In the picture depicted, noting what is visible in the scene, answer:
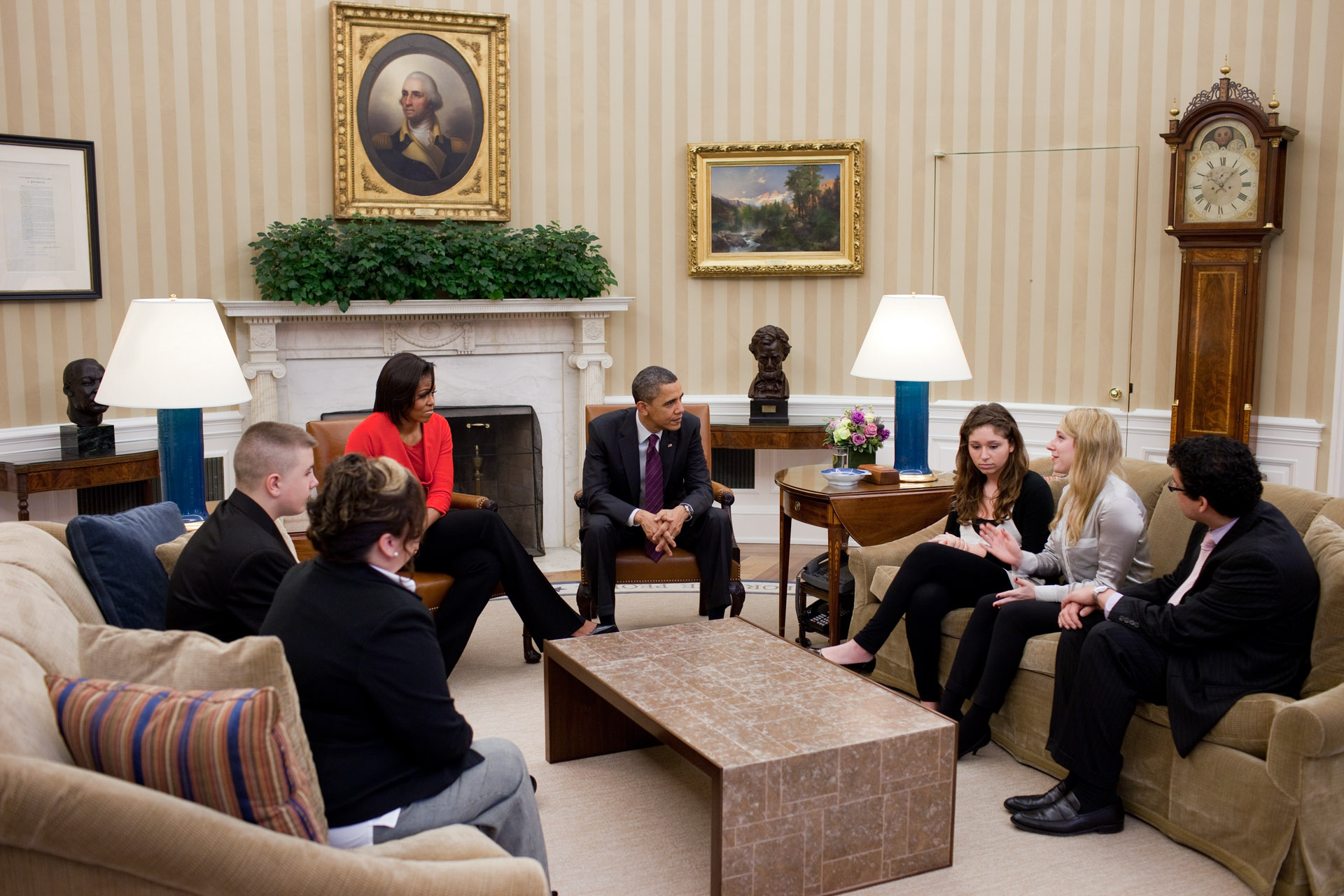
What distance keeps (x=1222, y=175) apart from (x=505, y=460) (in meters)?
4.25

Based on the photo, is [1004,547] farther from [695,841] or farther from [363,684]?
[363,684]

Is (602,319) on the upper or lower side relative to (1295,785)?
upper

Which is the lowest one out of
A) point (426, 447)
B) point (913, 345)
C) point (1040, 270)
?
point (426, 447)

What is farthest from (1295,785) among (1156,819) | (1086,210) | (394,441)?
(1086,210)

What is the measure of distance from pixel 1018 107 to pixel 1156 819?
15.2 ft

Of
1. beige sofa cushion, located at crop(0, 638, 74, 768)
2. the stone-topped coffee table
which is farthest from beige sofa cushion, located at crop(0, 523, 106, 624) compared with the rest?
the stone-topped coffee table

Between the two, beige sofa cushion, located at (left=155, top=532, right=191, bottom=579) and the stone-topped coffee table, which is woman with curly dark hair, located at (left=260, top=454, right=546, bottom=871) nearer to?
the stone-topped coffee table

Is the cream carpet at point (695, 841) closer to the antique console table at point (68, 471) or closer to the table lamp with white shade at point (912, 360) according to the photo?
the table lamp with white shade at point (912, 360)

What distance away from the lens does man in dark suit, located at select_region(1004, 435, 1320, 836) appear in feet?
10.1

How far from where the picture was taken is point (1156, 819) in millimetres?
3342

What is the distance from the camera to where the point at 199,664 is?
83.0 inches

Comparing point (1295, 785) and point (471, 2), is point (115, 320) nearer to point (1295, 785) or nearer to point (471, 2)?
point (471, 2)

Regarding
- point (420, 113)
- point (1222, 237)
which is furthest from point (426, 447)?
point (1222, 237)

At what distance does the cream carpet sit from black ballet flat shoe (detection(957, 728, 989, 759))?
32 mm
